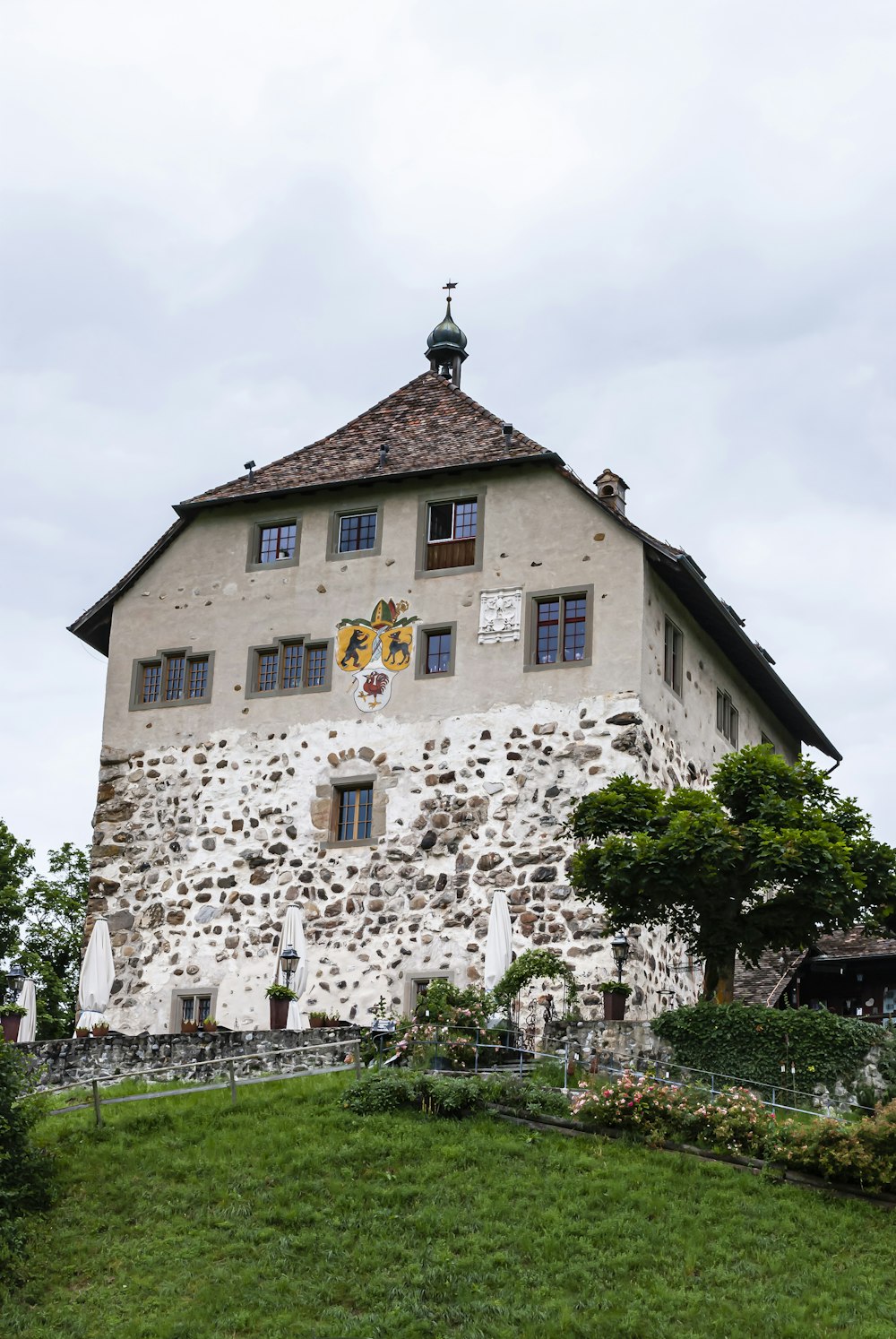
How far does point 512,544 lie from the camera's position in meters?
36.3

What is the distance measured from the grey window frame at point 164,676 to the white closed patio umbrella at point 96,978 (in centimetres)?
546

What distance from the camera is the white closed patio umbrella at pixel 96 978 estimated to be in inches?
1319

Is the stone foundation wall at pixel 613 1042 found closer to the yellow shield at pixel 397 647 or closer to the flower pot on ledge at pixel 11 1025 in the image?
the yellow shield at pixel 397 647

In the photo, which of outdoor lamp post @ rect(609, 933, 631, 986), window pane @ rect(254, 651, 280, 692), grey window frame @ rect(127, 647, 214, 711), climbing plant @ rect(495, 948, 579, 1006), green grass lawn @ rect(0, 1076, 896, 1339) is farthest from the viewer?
grey window frame @ rect(127, 647, 214, 711)

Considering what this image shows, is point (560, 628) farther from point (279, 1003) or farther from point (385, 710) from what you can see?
point (279, 1003)

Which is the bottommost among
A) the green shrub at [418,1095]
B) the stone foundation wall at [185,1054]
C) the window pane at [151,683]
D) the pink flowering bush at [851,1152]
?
the pink flowering bush at [851,1152]

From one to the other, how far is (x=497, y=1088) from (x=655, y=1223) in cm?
467

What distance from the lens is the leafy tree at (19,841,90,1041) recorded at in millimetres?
45469

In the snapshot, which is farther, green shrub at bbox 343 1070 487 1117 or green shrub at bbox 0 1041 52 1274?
green shrub at bbox 343 1070 487 1117

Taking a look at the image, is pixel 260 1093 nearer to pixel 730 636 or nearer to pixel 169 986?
pixel 169 986

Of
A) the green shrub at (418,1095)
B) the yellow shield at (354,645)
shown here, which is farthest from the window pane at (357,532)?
the green shrub at (418,1095)

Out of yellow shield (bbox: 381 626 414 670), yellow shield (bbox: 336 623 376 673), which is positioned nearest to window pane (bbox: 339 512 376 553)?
yellow shield (bbox: 336 623 376 673)

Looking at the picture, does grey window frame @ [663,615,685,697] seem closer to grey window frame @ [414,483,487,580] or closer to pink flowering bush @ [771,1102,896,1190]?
grey window frame @ [414,483,487,580]

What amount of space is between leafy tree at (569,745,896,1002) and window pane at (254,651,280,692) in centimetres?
830
